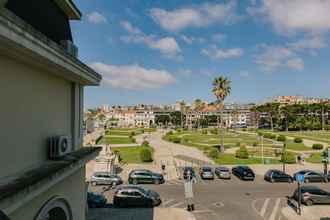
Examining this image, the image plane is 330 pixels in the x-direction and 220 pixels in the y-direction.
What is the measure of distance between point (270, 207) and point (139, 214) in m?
9.80

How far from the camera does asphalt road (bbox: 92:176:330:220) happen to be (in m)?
20.1

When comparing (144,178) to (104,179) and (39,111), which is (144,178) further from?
(39,111)

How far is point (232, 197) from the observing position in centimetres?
2417

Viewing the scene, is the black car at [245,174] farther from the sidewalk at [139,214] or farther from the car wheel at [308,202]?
the sidewalk at [139,214]

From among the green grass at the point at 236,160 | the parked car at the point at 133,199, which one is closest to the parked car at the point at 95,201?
the parked car at the point at 133,199

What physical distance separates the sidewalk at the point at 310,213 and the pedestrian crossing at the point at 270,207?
0.47 meters

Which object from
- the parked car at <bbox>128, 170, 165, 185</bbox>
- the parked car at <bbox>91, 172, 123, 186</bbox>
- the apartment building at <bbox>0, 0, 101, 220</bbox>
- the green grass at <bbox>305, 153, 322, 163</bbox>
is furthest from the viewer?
the green grass at <bbox>305, 153, 322, 163</bbox>

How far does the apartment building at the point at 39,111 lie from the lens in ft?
14.8

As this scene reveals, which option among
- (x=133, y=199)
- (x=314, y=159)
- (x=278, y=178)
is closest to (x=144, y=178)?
(x=133, y=199)

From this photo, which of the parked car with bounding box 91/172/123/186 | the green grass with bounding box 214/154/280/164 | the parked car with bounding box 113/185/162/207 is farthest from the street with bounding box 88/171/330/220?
the green grass with bounding box 214/154/280/164

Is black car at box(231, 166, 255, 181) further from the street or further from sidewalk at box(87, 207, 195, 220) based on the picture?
sidewalk at box(87, 207, 195, 220)

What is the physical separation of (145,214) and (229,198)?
26.1 ft

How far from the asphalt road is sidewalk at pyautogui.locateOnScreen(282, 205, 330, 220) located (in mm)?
554

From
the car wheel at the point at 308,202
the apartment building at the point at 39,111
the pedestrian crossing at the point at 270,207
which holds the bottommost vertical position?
the pedestrian crossing at the point at 270,207
